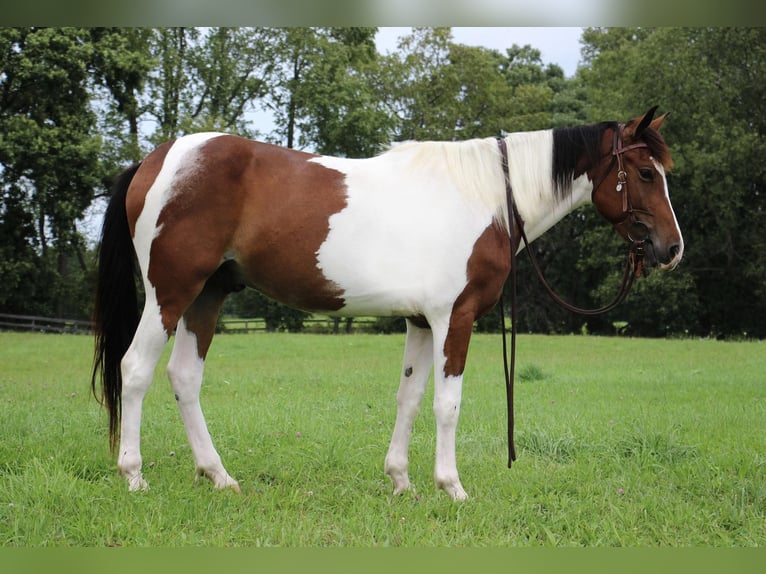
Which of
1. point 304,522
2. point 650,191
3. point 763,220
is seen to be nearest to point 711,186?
point 763,220

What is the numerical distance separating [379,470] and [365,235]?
1818 mm

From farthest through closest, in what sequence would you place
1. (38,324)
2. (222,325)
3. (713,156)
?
(713,156)
(222,325)
(38,324)

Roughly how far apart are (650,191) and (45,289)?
79.6ft

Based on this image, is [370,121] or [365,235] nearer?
[365,235]

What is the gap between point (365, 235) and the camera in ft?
14.7

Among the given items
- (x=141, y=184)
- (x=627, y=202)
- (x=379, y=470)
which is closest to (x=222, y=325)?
(x=379, y=470)

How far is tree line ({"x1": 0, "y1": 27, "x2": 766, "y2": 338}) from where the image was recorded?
71.0 feet

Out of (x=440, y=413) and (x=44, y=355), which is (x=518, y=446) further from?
(x=44, y=355)

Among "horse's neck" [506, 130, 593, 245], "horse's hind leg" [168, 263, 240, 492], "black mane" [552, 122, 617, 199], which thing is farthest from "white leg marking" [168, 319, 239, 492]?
"black mane" [552, 122, 617, 199]

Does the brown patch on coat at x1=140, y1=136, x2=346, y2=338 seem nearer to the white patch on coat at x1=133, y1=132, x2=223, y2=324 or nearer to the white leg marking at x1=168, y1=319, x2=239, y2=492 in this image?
the white patch on coat at x1=133, y1=132, x2=223, y2=324

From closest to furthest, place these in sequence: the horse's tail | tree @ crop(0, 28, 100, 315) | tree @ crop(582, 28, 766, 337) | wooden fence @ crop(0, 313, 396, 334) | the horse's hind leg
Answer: the horse's hind leg < the horse's tail < tree @ crop(0, 28, 100, 315) < wooden fence @ crop(0, 313, 396, 334) < tree @ crop(582, 28, 766, 337)

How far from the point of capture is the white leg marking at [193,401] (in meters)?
4.65

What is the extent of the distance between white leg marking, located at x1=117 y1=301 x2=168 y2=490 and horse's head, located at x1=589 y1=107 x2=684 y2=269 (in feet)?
10.2

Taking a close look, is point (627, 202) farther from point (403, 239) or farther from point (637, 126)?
point (403, 239)
